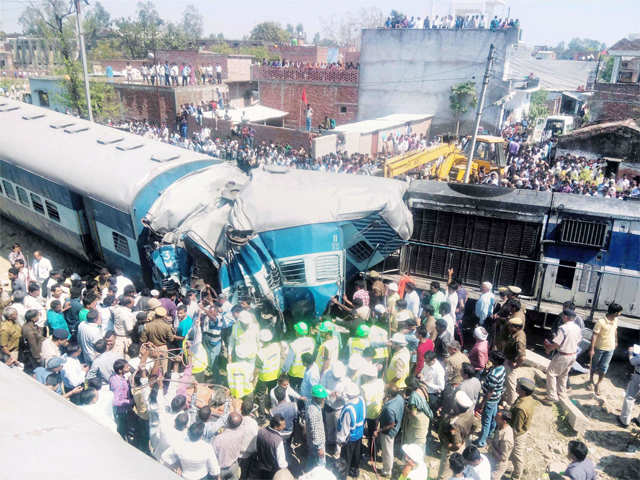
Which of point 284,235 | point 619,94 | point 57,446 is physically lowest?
point 284,235

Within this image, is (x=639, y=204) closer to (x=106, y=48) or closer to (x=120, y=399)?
(x=120, y=399)

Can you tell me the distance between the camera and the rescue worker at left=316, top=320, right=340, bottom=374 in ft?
20.9

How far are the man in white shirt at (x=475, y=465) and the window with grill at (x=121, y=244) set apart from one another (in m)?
8.03

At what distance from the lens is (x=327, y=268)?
841 cm

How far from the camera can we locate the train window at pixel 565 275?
9.59 meters

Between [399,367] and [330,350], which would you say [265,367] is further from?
[399,367]

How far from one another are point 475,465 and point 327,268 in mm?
4354

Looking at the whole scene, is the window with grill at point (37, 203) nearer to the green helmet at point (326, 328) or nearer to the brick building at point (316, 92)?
the green helmet at point (326, 328)

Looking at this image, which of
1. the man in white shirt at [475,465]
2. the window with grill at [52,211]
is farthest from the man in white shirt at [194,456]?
the window with grill at [52,211]

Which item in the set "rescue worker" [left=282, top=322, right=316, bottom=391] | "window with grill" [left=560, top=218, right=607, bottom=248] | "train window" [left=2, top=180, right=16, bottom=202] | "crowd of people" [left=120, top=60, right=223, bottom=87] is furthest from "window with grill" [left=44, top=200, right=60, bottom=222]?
"crowd of people" [left=120, top=60, right=223, bottom=87]

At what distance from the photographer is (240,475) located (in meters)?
5.74

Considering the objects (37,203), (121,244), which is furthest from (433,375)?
(37,203)

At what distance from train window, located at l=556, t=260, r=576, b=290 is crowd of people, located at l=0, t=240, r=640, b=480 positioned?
1670 millimetres

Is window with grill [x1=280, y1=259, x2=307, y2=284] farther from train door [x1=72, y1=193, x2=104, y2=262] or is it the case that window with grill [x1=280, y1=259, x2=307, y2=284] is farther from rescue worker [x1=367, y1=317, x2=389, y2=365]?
train door [x1=72, y1=193, x2=104, y2=262]
